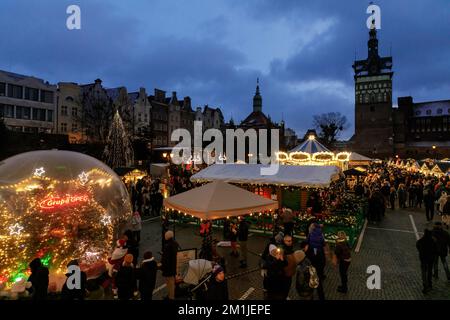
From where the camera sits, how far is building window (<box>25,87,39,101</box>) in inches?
1542

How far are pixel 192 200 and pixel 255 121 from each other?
8907cm

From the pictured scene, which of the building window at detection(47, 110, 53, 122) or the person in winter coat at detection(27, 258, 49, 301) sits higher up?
the building window at detection(47, 110, 53, 122)

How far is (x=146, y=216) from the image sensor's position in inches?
706

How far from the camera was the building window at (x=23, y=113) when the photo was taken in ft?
126

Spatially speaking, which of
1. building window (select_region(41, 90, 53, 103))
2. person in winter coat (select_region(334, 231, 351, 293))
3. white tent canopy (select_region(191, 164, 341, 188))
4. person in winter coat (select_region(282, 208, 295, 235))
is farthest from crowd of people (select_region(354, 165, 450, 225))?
building window (select_region(41, 90, 53, 103))

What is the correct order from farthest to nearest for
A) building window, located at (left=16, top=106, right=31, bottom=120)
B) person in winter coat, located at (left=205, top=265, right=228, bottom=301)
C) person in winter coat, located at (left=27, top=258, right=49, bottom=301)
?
building window, located at (left=16, top=106, right=31, bottom=120)
person in winter coat, located at (left=27, top=258, right=49, bottom=301)
person in winter coat, located at (left=205, top=265, right=228, bottom=301)

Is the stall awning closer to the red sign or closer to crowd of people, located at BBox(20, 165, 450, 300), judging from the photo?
crowd of people, located at BBox(20, 165, 450, 300)

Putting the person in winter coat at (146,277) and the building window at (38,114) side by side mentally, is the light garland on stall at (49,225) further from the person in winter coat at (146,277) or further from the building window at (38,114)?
the building window at (38,114)

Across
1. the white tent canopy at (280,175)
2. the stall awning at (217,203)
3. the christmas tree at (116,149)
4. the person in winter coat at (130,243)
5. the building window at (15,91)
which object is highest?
the building window at (15,91)

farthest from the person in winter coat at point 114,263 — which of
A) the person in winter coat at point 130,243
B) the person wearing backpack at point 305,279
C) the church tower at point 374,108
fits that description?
the church tower at point 374,108

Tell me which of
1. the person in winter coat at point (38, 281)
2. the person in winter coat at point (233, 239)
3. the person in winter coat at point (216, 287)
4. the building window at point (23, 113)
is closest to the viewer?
the person in winter coat at point (216, 287)

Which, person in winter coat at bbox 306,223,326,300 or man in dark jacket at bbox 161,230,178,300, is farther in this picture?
person in winter coat at bbox 306,223,326,300

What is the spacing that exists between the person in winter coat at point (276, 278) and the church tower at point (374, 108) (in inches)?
3544
